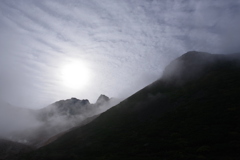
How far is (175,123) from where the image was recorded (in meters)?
65.7

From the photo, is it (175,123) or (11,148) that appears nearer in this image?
(175,123)

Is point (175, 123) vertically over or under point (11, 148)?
under

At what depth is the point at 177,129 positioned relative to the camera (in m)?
60.2

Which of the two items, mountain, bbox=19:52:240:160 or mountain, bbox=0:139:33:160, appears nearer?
mountain, bbox=19:52:240:160

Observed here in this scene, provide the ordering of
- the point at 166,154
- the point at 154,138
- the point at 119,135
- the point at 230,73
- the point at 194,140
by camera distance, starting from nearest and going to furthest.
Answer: the point at 166,154 → the point at 194,140 → the point at 154,138 → the point at 119,135 → the point at 230,73

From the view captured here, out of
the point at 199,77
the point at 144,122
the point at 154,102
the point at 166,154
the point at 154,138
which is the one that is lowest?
the point at 166,154

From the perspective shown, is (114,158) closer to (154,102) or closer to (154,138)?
(154,138)

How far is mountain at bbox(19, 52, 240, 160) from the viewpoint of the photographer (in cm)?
4716

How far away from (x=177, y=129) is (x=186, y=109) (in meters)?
17.3

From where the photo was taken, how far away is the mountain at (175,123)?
47.2 metres

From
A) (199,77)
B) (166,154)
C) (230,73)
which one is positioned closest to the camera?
(166,154)

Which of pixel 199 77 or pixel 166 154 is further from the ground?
pixel 199 77

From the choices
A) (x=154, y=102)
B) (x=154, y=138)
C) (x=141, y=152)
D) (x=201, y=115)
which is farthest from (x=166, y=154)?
(x=154, y=102)

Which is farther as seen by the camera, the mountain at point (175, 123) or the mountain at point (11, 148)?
the mountain at point (11, 148)
